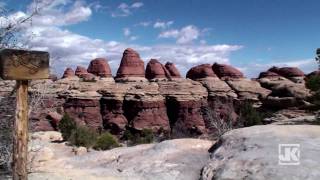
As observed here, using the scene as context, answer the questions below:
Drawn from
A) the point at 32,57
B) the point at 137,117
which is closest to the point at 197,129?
the point at 137,117

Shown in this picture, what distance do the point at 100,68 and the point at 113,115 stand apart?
2302 cm

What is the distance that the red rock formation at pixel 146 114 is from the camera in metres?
65.7

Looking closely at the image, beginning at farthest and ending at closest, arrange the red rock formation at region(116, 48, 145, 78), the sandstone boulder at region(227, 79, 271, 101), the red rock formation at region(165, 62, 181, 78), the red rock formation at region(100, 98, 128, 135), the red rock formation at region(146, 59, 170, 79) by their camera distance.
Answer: the red rock formation at region(165, 62, 181, 78)
the red rock formation at region(146, 59, 170, 79)
the red rock formation at region(116, 48, 145, 78)
the sandstone boulder at region(227, 79, 271, 101)
the red rock formation at region(100, 98, 128, 135)

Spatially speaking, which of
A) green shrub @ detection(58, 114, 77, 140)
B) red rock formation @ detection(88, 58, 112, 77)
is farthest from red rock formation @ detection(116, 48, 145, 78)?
green shrub @ detection(58, 114, 77, 140)

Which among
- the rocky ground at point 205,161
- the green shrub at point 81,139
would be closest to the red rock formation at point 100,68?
the green shrub at point 81,139

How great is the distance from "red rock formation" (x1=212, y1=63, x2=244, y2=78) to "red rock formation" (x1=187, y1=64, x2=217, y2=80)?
2.49m

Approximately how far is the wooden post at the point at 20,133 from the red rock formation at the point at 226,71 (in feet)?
257

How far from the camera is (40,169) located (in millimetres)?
8984

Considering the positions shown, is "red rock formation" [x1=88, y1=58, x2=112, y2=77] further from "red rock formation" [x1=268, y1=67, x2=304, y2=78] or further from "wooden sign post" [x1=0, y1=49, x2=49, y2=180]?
"wooden sign post" [x1=0, y1=49, x2=49, y2=180]

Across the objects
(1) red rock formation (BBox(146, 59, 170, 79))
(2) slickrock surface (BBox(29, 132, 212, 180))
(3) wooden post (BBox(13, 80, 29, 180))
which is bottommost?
(2) slickrock surface (BBox(29, 132, 212, 180))

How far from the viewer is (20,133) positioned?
599 cm

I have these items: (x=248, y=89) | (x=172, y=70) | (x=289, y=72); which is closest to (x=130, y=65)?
(x=172, y=70)

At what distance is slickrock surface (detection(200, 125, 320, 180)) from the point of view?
21.7ft

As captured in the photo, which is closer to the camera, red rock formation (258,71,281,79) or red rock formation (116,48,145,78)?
red rock formation (116,48,145,78)
